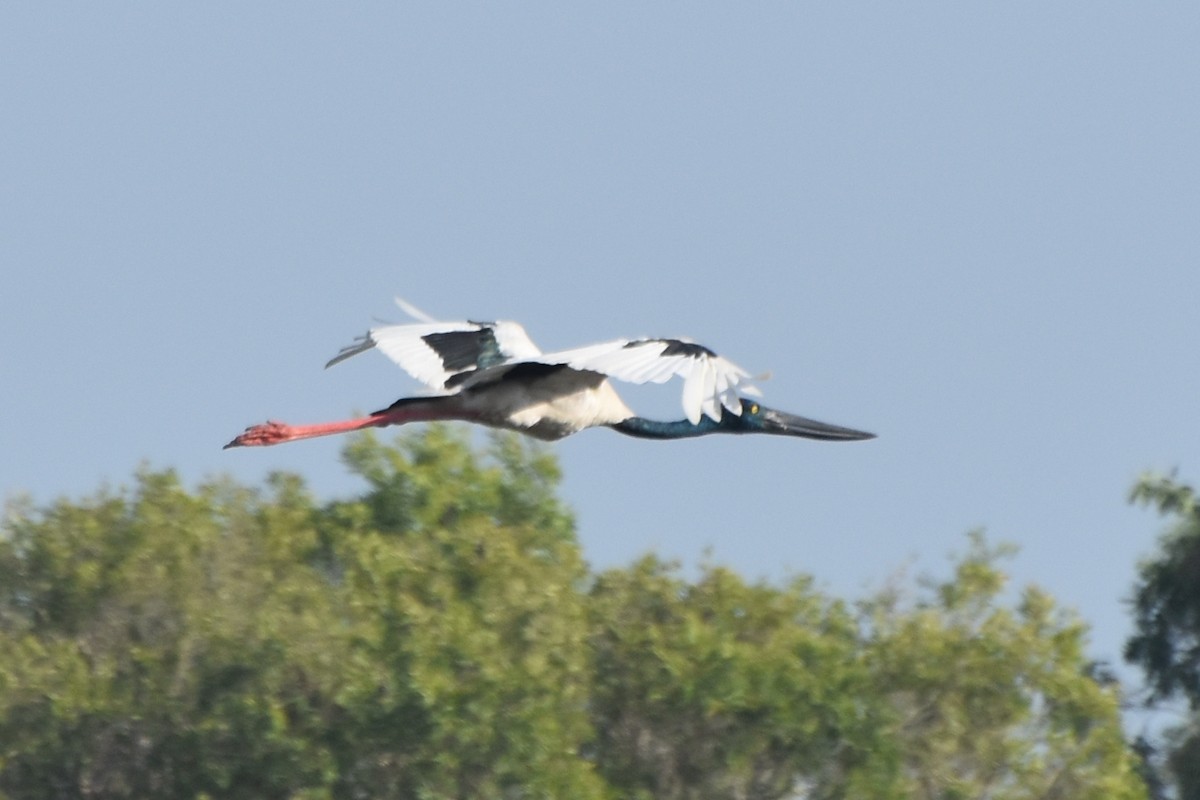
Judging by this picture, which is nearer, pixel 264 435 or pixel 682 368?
pixel 682 368

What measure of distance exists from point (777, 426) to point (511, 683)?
11.1 metres

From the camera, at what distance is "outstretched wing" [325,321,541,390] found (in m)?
14.5

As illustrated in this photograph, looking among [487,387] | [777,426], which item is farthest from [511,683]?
[487,387]

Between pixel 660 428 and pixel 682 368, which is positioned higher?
pixel 660 428

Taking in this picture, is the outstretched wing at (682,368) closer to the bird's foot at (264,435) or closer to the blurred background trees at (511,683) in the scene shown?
the bird's foot at (264,435)

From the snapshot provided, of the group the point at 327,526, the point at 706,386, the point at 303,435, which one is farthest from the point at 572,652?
the point at 706,386

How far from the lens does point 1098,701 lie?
28.2m

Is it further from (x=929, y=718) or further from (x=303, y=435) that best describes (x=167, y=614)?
(x=303, y=435)

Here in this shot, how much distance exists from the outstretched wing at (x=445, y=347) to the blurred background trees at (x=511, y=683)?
38.6ft

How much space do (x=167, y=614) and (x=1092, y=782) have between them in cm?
995

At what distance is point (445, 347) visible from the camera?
14.8 metres

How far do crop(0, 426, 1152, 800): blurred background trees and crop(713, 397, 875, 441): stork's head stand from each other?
10.2 meters

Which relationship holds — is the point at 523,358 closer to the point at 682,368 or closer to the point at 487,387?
the point at 487,387

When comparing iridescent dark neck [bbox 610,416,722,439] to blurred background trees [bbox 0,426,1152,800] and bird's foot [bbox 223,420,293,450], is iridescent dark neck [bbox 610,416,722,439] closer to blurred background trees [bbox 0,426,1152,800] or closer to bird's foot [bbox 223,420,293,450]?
bird's foot [bbox 223,420,293,450]
